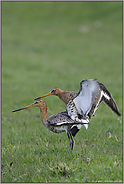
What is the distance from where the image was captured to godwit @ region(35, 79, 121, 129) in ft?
17.7

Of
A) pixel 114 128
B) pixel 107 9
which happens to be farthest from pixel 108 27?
pixel 114 128

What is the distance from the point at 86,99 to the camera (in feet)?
18.3

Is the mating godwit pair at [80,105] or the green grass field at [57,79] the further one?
the green grass field at [57,79]

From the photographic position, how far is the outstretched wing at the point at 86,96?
5324mm

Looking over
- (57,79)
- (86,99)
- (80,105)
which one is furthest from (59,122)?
(57,79)

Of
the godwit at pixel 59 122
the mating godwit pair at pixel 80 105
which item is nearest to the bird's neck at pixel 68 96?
the mating godwit pair at pixel 80 105

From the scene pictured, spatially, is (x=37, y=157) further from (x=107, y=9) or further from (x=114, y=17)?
(x=107, y=9)

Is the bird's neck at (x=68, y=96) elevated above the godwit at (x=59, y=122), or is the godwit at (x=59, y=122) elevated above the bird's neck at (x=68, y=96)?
the bird's neck at (x=68, y=96)

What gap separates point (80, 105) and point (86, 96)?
326 millimetres

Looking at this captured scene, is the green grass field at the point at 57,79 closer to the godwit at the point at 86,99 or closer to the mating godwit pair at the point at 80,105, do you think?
the mating godwit pair at the point at 80,105

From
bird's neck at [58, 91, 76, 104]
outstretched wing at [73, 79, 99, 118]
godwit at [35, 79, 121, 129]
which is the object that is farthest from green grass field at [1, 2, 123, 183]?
bird's neck at [58, 91, 76, 104]

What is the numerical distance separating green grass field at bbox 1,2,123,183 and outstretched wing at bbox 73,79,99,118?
4.04 feet

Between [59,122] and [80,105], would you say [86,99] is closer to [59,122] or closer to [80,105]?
[80,105]

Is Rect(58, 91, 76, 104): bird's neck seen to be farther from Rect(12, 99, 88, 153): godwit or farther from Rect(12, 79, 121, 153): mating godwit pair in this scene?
Rect(12, 99, 88, 153): godwit
